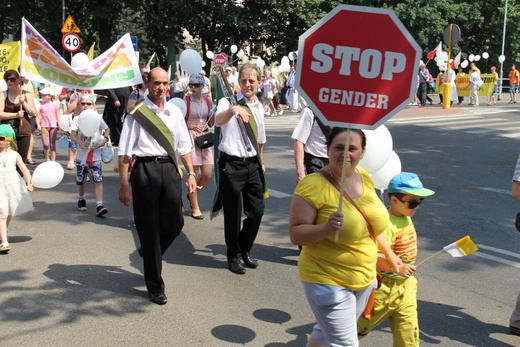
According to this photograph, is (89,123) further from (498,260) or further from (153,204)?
(498,260)

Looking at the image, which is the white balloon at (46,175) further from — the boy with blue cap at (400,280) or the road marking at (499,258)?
the road marking at (499,258)

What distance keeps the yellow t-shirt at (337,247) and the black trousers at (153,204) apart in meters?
2.03

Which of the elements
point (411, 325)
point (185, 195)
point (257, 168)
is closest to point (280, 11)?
point (185, 195)

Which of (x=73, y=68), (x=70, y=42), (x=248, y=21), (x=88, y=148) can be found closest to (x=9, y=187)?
(x=88, y=148)

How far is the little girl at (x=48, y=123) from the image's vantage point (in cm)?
1255

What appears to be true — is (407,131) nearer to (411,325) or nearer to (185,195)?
(185,195)

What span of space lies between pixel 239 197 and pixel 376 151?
5.29 ft

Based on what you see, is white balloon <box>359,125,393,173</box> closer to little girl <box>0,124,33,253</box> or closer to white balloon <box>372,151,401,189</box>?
white balloon <box>372,151,401,189</box>

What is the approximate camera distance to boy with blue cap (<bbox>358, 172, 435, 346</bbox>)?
369 cm

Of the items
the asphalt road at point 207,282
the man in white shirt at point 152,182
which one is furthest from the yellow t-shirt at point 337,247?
the man in white shirt at point 152,182

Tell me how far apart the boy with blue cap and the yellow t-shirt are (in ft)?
1.35

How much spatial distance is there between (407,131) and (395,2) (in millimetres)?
28748

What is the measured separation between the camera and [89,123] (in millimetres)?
8289

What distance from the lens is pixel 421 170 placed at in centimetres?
1124
